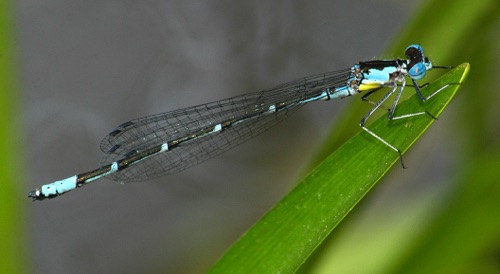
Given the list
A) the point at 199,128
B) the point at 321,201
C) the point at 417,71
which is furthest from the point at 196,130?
the point at 321,201

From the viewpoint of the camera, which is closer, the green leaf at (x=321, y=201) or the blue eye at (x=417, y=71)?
the green leaf at (x=321, y=201)

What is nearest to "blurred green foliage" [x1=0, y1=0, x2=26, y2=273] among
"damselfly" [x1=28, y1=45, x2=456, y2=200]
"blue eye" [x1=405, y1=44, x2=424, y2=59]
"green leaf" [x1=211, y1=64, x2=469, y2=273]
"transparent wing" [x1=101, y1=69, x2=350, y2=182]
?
"damselfly" [x1=28, y1=45, x2=456, y2=200]

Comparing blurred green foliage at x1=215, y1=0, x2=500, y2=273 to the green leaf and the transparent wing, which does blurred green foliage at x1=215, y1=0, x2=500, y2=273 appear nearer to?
the green leaf

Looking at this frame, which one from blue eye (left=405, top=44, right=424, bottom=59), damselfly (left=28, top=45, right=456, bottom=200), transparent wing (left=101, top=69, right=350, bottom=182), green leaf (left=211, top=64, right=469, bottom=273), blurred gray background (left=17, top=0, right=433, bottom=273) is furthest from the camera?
blurred gray background (left=17, top=0, right=433, bottom=273)

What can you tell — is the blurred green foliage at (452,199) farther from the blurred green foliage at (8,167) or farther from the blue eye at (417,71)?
the blurred green foliage at (8,167)

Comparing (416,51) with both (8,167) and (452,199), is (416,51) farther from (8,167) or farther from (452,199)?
(8,167)

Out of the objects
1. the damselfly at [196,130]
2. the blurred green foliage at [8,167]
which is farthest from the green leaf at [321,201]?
the damselfly at [196,130]
